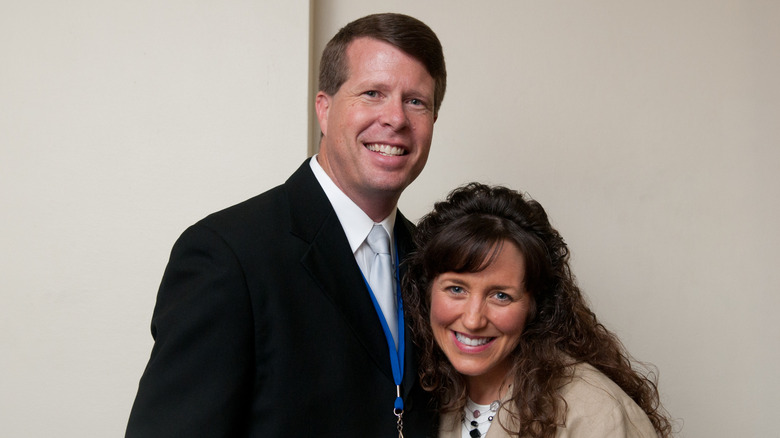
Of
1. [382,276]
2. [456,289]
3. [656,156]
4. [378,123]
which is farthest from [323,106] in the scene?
[656,156]

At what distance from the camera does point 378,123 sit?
1.91 metres

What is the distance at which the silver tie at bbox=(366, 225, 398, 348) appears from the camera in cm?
194

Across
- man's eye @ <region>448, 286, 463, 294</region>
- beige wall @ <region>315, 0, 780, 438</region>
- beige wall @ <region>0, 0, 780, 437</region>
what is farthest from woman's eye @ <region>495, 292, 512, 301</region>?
beige wall @ <region>315, 0, 780, 438</region>

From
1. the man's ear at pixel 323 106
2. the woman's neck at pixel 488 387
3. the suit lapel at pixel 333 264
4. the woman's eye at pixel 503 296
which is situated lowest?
the woman's neck at pixel 488 387

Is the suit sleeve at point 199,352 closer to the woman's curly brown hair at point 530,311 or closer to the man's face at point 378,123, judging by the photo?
the man's face at point 378,123

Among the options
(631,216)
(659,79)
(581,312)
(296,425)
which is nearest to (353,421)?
(296,425)

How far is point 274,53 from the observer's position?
2811mm

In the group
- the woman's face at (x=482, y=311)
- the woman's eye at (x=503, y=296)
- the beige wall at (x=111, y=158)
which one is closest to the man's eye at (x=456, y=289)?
the woman's face at (x=482, y=311)

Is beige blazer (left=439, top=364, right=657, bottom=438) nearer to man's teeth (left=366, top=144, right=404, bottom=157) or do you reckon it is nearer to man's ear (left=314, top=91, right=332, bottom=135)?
man's teeth (left=366, top=144, right=404, bottom=157)

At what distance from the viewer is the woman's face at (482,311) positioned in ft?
6.16

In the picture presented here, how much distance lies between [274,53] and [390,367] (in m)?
1.52

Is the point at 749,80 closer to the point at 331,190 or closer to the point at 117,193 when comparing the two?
the point at 331,190

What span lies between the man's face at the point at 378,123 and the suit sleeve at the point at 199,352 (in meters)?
0.47

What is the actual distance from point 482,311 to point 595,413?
39 centimetres
